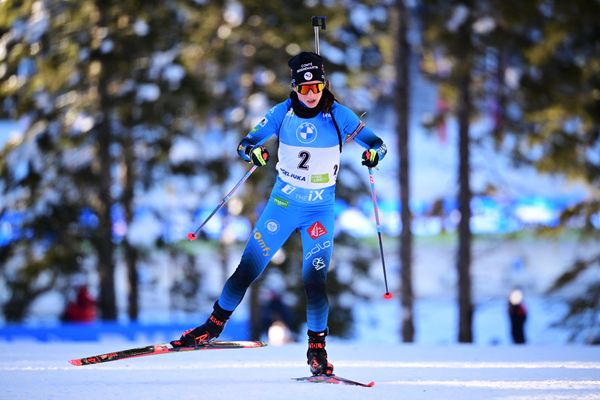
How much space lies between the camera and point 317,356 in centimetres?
693

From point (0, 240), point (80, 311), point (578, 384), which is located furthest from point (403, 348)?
point (0, 240)

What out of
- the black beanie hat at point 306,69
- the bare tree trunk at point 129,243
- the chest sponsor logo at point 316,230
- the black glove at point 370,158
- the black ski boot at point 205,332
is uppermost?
the bare tree trunk at point 129,243

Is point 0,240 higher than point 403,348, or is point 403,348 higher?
point 0,240

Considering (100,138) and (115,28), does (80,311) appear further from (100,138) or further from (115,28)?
(115,28)

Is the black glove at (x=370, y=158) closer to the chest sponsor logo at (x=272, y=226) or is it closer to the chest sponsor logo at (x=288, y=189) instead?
the chest sponsor logo at (x=288, y=189)

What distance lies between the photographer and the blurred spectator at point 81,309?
53.5 ft

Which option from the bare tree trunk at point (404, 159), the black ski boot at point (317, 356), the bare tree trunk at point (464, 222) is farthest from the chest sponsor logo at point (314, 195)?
the bare tree trunk at point (464, 222)

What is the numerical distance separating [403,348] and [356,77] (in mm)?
10080

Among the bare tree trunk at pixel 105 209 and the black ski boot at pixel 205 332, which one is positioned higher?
the bare tree trunk at pixel 105 209

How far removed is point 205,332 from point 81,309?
32.1ft

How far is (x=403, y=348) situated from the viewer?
9.94 metres

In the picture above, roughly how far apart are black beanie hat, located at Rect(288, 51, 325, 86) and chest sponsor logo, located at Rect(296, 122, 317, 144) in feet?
0.97

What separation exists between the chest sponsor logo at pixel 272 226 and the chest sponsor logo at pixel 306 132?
61cm

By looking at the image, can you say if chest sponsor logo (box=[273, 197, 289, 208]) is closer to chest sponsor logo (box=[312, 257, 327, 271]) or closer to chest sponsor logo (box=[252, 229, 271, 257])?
chest sponsor logo (box=[252, 229, 271, 257])
